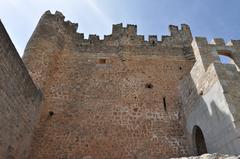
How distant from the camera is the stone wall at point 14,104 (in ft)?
15.7

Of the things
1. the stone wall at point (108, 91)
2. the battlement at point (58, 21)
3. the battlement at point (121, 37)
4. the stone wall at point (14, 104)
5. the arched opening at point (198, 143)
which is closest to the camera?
the stone wall at point (14, 104)

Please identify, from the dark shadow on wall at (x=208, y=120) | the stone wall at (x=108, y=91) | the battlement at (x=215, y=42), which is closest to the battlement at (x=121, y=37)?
the stone wall at (x=108, y=91)

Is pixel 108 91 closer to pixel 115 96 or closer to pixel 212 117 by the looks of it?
pixel 115 96

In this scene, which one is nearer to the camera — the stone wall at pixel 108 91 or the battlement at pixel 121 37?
the stone wall at pixel 108 91

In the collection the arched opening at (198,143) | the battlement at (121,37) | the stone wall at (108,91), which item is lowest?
the arched opening at (198,143)

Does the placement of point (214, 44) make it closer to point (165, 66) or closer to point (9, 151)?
point (165, 66)

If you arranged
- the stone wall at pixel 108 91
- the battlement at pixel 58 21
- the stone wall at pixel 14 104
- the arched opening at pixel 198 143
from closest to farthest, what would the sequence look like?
the stone wall at pixel 14 104 < the arched opening at pixel 198 143 < the stone wall at pixel 108 91 < the battlement at pixel 58 21

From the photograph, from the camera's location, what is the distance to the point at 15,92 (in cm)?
532

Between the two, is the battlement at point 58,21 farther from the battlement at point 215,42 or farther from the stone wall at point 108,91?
the battlement at point 215,42

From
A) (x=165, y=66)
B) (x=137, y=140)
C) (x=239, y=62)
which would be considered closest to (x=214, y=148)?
(x=137, y=140)

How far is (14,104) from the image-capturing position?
5.30 m

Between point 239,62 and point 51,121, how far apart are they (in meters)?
7.25

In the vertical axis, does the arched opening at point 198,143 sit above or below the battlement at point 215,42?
below

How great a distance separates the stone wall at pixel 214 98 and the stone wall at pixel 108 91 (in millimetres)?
1112
